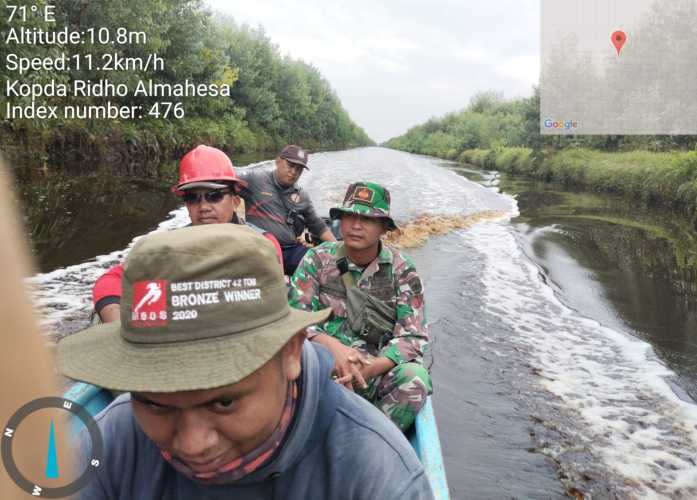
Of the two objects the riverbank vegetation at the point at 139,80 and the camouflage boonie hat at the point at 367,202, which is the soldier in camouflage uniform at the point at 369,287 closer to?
the camouflage boonie hat at the point at 367,202

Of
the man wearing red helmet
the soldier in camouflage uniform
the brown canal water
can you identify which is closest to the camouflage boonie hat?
the soldier in camouflage uniform

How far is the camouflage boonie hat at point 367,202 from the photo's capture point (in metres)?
3.28

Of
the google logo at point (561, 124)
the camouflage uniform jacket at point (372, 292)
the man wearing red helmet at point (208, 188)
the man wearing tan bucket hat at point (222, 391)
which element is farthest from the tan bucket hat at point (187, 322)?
the google logo at point (561, 124)

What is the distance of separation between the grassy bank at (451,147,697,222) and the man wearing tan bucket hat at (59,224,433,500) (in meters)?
14.2

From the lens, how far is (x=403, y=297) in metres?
3.19

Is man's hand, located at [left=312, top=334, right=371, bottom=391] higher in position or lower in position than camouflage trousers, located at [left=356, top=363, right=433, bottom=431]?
higher

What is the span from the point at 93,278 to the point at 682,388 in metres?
6.58

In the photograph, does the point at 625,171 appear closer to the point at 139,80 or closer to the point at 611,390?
the point at 611,390

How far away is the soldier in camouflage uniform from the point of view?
3014mm

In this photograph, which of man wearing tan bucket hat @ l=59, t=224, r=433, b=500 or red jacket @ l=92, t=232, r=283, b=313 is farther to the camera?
red jacket @ l=92, t=232, r=283, b=313

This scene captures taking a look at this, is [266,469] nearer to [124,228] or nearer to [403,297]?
[403,297]

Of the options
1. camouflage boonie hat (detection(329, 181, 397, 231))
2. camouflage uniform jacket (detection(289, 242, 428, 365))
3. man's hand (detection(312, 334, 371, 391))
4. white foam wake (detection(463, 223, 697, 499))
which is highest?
camouflage boonie hat (detection(329, 181, 397, 231))

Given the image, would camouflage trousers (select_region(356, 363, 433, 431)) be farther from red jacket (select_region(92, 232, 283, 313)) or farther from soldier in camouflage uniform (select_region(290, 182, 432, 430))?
red jacket (select_region(92, 232, 283, 313))

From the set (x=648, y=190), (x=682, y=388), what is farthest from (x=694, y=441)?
(x=648, y=190)
